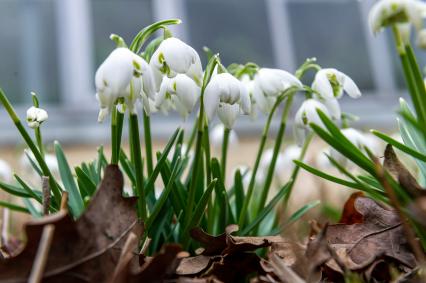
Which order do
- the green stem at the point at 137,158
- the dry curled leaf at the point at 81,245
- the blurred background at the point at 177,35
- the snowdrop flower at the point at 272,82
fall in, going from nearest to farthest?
the dry curled leaf at the point at 81,245, the green stem at the point at 137,158, the snowdrop flower at the point at 272,82, the blurred background at the point at 177,35

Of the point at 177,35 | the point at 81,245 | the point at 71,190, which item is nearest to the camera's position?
the point at 81,245

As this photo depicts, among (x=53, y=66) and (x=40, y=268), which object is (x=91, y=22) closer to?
(x=53, y=66)

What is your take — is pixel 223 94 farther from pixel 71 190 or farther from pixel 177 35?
pixel 177 35

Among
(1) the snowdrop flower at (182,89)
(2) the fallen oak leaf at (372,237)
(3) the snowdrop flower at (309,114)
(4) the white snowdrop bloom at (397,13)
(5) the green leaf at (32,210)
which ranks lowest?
(2) the fallen oak leaf at (372,237)

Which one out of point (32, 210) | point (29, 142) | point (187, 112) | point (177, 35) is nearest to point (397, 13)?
point (187, 112)

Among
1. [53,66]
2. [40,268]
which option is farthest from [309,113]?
[53,66]

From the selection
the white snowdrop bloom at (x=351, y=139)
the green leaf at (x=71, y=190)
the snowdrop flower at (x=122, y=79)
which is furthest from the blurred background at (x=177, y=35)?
the snowdrop flower at (x=122, y=79)

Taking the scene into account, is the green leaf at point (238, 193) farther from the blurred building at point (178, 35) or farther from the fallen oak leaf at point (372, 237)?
the blurred building at point (178, 35)
